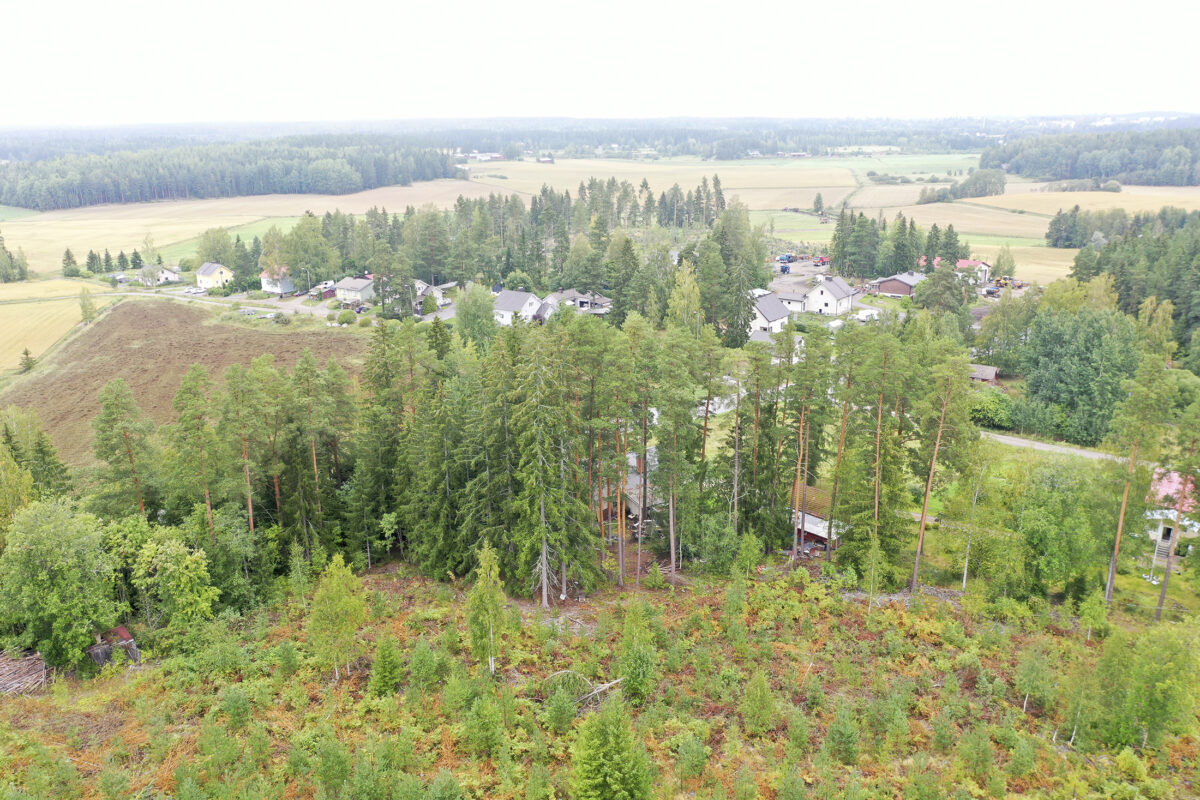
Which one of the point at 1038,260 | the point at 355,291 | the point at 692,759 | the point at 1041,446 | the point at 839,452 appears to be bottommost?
the point at 1041,446

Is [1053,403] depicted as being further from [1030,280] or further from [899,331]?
[1030,280]

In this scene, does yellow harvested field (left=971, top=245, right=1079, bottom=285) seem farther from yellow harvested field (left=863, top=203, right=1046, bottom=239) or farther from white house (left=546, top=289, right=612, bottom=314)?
white house (left=546, top=289, right=612, bottom=314)

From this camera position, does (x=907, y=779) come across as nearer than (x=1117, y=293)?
Yes

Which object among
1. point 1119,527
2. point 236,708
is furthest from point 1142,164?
point 236,708

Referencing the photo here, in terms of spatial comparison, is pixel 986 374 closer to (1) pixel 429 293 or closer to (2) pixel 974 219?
(1) pixel 429 293

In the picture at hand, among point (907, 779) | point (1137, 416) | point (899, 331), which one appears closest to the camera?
point (907, 779)

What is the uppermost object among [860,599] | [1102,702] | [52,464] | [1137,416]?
[1137,416]

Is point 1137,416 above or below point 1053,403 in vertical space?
above

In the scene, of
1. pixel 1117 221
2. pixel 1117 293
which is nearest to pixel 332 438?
pixel 1117 293

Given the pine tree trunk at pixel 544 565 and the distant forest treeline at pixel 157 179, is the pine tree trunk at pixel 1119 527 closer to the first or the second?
the pine tree trunk at pixel 544 565
